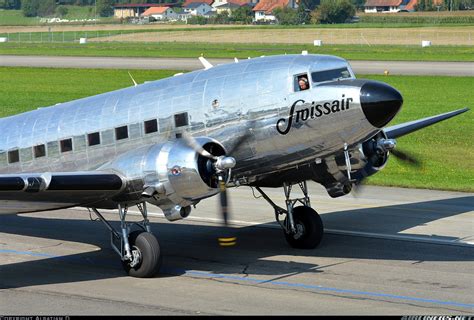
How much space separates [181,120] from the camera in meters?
20.4

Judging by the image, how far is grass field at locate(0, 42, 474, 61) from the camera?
83.9 metres

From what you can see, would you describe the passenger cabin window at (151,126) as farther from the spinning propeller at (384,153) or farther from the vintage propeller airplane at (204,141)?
the spinning propeller at (384,153)

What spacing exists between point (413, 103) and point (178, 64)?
3019cm

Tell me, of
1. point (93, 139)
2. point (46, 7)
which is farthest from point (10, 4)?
point (93, 139)

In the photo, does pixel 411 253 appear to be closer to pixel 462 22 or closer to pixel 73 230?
pixel 73 230

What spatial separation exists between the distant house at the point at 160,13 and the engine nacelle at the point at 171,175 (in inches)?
5896

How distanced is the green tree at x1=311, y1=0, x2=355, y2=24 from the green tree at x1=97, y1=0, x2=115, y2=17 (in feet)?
113

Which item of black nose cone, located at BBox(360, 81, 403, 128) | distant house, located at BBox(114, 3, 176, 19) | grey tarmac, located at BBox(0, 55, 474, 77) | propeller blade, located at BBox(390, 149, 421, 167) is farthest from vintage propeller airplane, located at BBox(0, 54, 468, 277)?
distant house, located at BBox(114, 3, 176, 19)

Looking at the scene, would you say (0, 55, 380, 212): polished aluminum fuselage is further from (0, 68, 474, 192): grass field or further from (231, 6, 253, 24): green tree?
(231, 6, 253, 24): green tree

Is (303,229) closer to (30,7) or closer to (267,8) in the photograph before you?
(30,7)

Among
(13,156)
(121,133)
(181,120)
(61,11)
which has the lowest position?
(61,11)

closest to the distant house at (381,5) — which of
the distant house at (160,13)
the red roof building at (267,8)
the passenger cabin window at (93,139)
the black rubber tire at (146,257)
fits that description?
the red roof building at (267,8)

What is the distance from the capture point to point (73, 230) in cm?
2530

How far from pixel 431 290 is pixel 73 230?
11.1m
